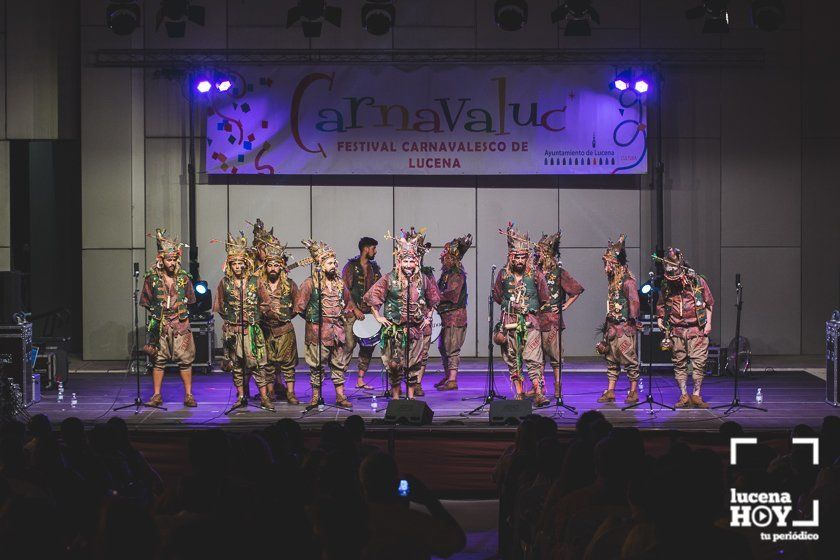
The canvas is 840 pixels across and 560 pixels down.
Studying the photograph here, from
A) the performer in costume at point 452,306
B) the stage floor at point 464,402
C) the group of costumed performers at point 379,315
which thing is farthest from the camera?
the performer in costume at point 452,306

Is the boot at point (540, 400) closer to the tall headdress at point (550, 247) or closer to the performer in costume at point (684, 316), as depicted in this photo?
the performer in costume at point (684, 316)

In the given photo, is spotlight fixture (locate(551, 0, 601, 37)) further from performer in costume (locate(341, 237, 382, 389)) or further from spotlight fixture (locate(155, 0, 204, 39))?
spotlight fixture (locate(155, 0, 204, 39))

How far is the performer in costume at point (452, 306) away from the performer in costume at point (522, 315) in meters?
1.38

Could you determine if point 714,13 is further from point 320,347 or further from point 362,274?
point 320,347

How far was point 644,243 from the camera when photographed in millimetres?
17781

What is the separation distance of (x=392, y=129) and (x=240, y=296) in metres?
5.23

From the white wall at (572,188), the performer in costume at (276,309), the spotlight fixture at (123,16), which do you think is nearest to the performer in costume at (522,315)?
the performer in costume at (276,309)

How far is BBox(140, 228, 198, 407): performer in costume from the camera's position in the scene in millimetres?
12852

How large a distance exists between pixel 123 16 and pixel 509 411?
698cm

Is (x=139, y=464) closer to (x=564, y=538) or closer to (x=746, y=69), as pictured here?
(x=564, y=538)

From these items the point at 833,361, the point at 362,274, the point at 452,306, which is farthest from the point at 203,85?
the point at 833,361

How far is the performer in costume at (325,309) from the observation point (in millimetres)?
12938

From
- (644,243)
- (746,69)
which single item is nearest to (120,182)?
(644,243)

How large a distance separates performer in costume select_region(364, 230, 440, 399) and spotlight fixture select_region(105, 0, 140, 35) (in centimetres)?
421
